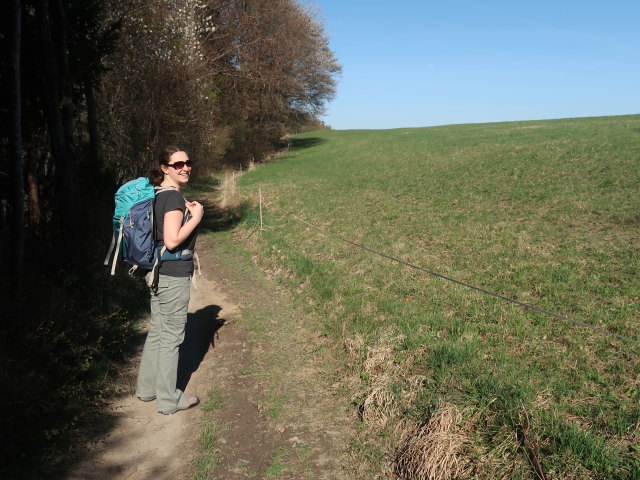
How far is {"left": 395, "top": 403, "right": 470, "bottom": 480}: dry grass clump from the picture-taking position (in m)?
3.71

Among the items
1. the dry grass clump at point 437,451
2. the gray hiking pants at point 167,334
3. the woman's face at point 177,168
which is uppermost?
the woman's face at point 177,168

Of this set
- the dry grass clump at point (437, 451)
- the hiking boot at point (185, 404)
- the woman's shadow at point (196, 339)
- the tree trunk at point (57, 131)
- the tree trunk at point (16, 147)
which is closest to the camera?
the dry grass clump at point (437, 451)

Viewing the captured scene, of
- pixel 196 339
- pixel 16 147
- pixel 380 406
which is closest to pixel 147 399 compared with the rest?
pixel 196 339

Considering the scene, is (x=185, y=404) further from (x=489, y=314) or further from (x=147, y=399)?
(x=489, y=314)

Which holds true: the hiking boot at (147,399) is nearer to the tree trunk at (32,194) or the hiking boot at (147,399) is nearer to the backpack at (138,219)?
the backpack at (138,219)

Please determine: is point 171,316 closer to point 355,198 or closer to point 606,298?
point 606,298

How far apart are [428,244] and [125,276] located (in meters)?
6.05

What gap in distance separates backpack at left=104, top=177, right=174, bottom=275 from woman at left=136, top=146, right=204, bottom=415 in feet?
0.21

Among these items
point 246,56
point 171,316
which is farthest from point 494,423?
point 246,56

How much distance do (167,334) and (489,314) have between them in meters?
4.03

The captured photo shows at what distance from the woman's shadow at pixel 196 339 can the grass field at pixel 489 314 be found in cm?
166

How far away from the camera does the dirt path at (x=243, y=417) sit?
4004mm

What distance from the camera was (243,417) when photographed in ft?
15.8

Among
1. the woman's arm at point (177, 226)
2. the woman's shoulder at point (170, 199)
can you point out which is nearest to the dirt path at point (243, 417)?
the woman's arm at point (177, 226)
